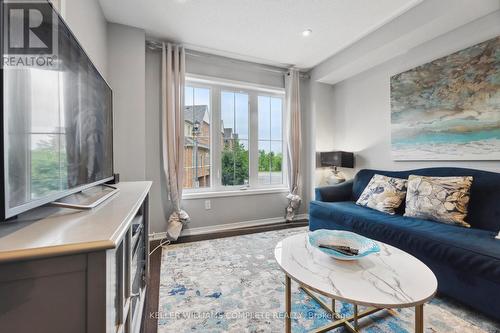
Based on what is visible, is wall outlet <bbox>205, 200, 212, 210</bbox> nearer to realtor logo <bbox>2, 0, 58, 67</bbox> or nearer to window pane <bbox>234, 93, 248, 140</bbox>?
window pane <bbox>234, 93, 248, 140</bbox>

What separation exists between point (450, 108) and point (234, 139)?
2.48 meters

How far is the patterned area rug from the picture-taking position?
1.28 meters

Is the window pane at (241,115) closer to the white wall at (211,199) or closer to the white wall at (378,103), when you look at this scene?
the white wall at (211,199)

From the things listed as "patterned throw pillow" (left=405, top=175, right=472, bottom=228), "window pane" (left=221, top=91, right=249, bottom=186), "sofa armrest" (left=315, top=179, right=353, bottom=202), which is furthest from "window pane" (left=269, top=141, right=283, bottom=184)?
"patterned throw pillow" (left=405, top=175, right=472, bottom=228)

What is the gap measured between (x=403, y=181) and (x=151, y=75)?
315 centimetres

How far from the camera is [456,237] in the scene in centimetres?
148

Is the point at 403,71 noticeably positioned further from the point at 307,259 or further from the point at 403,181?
the point at 307,259

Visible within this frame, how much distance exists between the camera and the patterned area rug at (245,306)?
50.3 inches

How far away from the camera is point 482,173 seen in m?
1.87

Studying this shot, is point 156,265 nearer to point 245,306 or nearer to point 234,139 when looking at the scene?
point 245,306

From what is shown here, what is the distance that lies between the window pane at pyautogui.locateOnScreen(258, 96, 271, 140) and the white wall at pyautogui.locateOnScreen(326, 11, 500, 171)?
1.09 m

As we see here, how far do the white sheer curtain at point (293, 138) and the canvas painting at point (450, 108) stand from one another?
4.13ft

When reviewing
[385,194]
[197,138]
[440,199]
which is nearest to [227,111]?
[197,138]

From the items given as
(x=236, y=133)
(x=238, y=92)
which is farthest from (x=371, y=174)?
(x=238, y=92)
